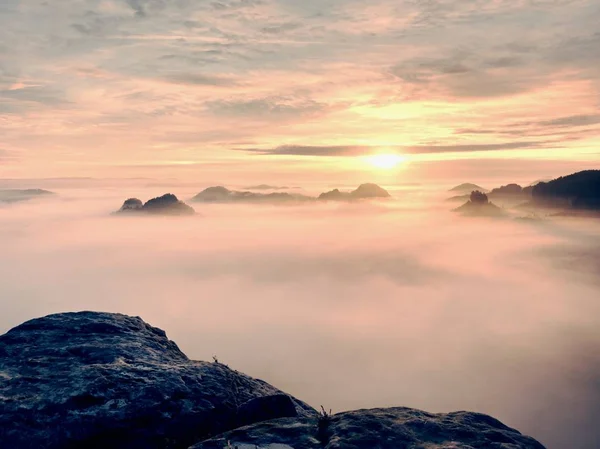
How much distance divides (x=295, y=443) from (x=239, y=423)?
317 centimetres

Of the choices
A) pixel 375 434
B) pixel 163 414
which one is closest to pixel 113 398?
pixel 163 414

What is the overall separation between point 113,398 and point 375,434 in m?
7.42

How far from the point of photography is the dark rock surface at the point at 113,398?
39.8ft

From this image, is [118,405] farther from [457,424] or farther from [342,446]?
[457,424]

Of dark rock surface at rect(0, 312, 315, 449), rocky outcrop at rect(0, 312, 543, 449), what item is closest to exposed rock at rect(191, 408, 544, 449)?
rocky outcrop at rect(0, 312, 543, 449)

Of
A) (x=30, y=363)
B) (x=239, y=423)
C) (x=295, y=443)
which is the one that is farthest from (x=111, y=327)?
(x=295, y=443)

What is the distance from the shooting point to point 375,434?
35.8ft

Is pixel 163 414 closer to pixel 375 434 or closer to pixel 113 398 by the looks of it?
pixel 113 398

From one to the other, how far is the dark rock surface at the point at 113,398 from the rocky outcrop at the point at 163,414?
27 mm

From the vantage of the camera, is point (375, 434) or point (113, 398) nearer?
point (375, 434)

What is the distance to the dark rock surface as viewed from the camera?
12.1m

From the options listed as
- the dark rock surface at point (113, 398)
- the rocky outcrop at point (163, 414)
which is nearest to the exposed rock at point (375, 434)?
the rocky outcrop at point (163, 414)

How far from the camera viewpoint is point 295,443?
414 inches

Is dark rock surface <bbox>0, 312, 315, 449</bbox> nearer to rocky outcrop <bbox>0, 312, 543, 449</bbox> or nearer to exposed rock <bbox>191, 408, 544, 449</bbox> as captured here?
rocky outcrop <bbox>0, 312, 543, 449</bbox>
